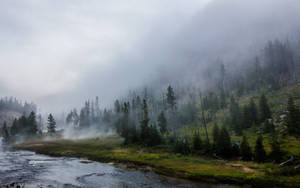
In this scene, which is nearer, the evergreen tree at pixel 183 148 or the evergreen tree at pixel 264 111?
the evergreen tree at pixel 183 148

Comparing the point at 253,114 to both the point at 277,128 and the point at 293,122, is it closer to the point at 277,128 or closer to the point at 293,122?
the point at 277,128

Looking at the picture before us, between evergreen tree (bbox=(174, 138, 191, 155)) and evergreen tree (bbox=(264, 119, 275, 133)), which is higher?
evergreen tree (bbox=(264, 119, 275, 133))

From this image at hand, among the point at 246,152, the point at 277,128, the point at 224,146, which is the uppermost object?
the point at 277,128

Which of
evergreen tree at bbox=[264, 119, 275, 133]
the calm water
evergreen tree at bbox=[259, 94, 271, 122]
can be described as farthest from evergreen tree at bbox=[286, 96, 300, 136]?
the calm water

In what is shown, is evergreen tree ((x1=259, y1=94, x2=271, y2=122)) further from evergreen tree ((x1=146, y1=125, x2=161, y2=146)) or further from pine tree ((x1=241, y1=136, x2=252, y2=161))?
evergreen tree ((x1=146, y1=125, x2=161, y2=146))

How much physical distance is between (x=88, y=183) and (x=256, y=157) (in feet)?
131

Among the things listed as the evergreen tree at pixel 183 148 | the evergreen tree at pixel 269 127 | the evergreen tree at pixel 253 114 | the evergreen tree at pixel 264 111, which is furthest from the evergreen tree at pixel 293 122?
the evergreen tree at pixel 183 148

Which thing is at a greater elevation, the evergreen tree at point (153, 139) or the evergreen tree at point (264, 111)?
the evergreen tree at point (264, 111)

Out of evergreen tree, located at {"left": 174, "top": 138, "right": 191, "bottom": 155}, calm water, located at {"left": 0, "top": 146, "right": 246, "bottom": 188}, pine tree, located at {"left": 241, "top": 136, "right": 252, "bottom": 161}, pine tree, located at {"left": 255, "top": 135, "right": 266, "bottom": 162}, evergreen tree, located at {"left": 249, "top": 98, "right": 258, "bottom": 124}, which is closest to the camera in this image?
calm water, located at {"left": 0, "top": 146, "right": 246, "bottom": 188}

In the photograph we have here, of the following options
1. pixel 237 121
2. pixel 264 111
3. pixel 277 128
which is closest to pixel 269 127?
pixel 277 128

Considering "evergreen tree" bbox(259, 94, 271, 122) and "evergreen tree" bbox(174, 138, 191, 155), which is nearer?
"evergreen tree" bbox(174, 138, 191, 155)

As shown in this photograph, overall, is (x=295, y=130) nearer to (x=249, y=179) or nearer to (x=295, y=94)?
(x=249, y=179)

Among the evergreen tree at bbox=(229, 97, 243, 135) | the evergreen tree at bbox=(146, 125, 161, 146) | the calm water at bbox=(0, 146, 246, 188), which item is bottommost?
the calm water at bbox=(0, 146, 246, 188)

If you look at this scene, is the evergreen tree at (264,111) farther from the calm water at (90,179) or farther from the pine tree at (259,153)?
the calm water at (90,179)
